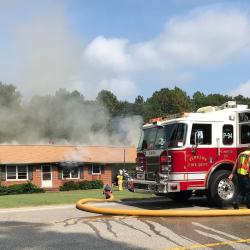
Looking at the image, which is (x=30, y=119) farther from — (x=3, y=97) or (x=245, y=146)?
(x=245, y=146)

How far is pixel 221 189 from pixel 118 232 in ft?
14.7

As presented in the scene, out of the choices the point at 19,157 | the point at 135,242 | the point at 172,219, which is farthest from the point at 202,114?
the point at 19,157

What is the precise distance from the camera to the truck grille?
42.8 feet

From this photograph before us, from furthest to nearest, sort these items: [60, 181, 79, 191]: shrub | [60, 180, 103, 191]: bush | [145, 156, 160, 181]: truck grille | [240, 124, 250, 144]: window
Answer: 1. [60, 180, 103, 191]: bush
2. [60, 181, 79, 191]: shrub
3. [240, 124, 250, 144]: window
4. [145, 156, 160, 181]: truck grille

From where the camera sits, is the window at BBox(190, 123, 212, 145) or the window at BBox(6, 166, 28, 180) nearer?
the window at BBox(190, 123, 212, 145)

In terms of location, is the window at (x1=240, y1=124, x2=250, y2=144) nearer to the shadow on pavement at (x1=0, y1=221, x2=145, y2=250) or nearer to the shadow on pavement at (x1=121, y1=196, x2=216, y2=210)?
the shadow on pavement at (x1=121, y1=196, x2=216, y2=210)

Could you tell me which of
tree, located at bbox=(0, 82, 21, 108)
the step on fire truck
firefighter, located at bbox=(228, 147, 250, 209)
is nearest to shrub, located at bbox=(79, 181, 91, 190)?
tree, located at bbox=(0, 82, 21, 108)

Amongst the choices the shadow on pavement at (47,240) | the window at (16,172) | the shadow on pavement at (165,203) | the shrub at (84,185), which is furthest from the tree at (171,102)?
the shadow on pavement at (47,240)

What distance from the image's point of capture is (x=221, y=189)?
42.0ft

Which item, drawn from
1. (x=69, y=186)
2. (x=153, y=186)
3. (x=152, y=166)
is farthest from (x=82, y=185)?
(x=153, y=186)

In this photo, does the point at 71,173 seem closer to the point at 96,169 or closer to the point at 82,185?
the point at 96,169

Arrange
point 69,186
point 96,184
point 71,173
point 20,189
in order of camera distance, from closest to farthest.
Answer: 1. point 20,189
2. point 69,186
3. point 96,184
4. point 71,173

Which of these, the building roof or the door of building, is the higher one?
the building roof

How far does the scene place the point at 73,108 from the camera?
1556 inches
